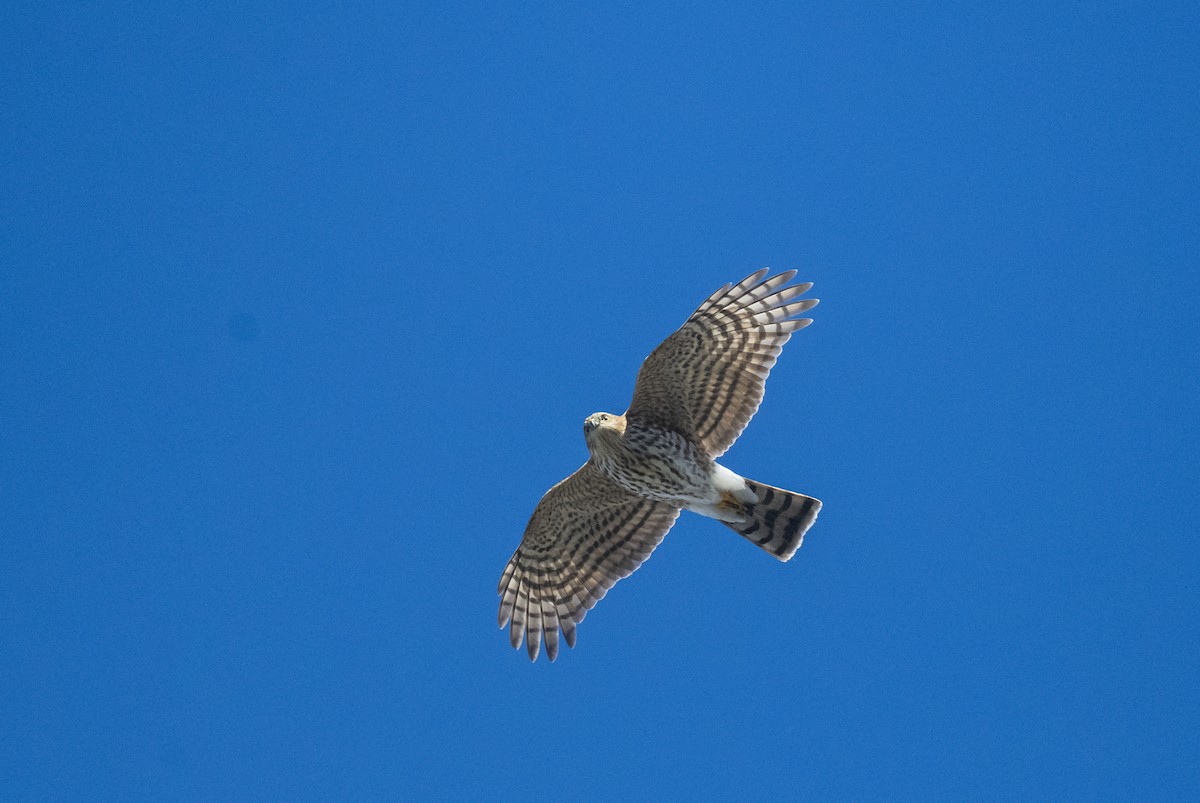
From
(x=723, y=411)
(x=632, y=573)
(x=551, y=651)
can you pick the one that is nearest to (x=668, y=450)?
(x=723, y=411)

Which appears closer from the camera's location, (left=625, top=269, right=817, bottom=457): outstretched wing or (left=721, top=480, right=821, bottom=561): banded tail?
(left=625, top=269, right=817, bottom=457): outstretched wing

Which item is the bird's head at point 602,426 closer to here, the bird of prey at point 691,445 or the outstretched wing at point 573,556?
the bird of prey at point 691,445

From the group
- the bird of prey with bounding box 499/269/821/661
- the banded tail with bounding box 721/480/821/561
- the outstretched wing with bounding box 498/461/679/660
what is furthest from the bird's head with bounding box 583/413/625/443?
the banded tail with bounding box 721/480/821/561

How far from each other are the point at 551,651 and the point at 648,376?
2.69 metres

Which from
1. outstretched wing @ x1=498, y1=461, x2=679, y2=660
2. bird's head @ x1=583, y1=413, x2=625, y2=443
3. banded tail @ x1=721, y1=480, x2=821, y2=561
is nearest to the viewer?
bird's head @ x1=583, y1=413, x2=625, y2=443

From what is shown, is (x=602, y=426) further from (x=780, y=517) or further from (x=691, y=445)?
(x=780, y=517)

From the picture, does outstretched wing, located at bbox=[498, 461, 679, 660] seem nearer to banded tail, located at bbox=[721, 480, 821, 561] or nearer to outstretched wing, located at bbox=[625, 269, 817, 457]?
banded tail, located at bbox=[721, 480, 821, 561]

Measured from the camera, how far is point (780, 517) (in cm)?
1198

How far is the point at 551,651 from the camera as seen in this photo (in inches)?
482

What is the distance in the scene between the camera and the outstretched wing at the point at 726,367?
38.3 ft

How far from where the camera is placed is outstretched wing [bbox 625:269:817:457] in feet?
38.3

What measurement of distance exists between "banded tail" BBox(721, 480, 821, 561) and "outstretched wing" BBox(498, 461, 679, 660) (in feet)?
2.71

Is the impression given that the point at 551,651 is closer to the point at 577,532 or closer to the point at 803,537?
the point at 577,532

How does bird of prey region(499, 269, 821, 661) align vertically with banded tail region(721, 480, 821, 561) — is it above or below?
above
